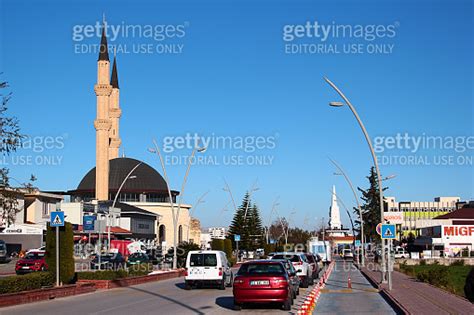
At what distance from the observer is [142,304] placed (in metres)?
22.2

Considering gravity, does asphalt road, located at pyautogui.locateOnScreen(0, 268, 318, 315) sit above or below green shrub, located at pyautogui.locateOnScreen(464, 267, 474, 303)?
below

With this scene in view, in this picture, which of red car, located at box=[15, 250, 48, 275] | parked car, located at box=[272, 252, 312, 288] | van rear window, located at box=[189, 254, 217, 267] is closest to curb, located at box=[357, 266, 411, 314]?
parked car, located at box=[272, 252, 312, 288]

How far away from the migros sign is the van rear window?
58.9 m

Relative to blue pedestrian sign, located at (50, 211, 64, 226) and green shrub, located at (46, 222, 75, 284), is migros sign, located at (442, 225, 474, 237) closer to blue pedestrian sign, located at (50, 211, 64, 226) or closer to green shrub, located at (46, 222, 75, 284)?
green shrub, located at (46, 222, 75, 284)

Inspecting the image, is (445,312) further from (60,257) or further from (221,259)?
(60,257)

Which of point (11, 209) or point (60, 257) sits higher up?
point (11, 209)

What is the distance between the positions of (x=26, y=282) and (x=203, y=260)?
8865 millimetres

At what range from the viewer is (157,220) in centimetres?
10994

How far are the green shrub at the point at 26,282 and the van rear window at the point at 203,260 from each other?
21.4 feet

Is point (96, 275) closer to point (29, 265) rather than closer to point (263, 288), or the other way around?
point (29, 265)

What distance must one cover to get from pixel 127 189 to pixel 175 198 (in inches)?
521

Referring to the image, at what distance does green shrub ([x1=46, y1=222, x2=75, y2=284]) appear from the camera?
2567 cm

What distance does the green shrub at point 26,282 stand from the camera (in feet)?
69.1

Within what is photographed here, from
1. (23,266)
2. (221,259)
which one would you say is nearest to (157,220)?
(23,266)
